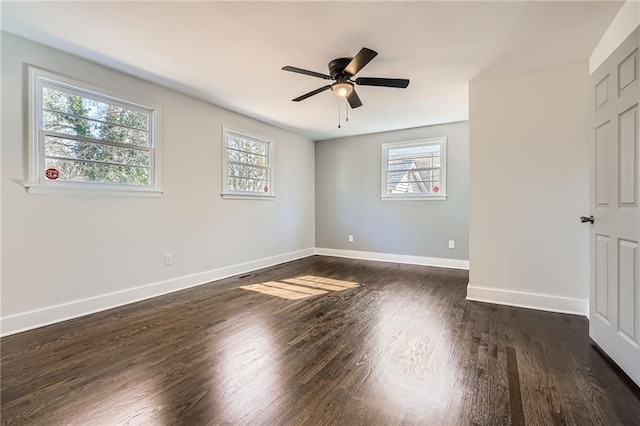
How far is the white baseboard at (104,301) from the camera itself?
249cm

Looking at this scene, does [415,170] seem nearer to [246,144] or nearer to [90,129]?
[246,144]

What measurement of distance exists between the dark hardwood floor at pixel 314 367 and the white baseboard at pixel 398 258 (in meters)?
1.92

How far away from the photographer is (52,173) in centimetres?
269

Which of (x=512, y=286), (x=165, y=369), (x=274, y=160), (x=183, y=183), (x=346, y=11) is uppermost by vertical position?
(x=346, y=11)

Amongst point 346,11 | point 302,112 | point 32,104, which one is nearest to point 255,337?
point 346,11

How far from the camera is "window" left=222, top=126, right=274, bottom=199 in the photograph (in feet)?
14.6

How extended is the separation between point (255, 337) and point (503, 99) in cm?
350

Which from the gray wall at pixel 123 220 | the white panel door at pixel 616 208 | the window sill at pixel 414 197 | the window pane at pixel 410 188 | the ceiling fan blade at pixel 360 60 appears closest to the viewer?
the white panel door at pixel 616 208

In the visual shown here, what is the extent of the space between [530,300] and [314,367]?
2529 millimetres

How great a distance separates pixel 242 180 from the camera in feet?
15.7

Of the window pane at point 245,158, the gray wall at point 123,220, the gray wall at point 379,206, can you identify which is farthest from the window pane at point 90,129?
the gray wall at point 379,206

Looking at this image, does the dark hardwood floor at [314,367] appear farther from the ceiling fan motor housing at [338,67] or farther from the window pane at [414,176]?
the window pane at [414,176]

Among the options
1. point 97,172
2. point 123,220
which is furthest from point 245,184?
point 97,172

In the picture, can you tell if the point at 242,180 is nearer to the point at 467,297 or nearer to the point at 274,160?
the point at 274,160
